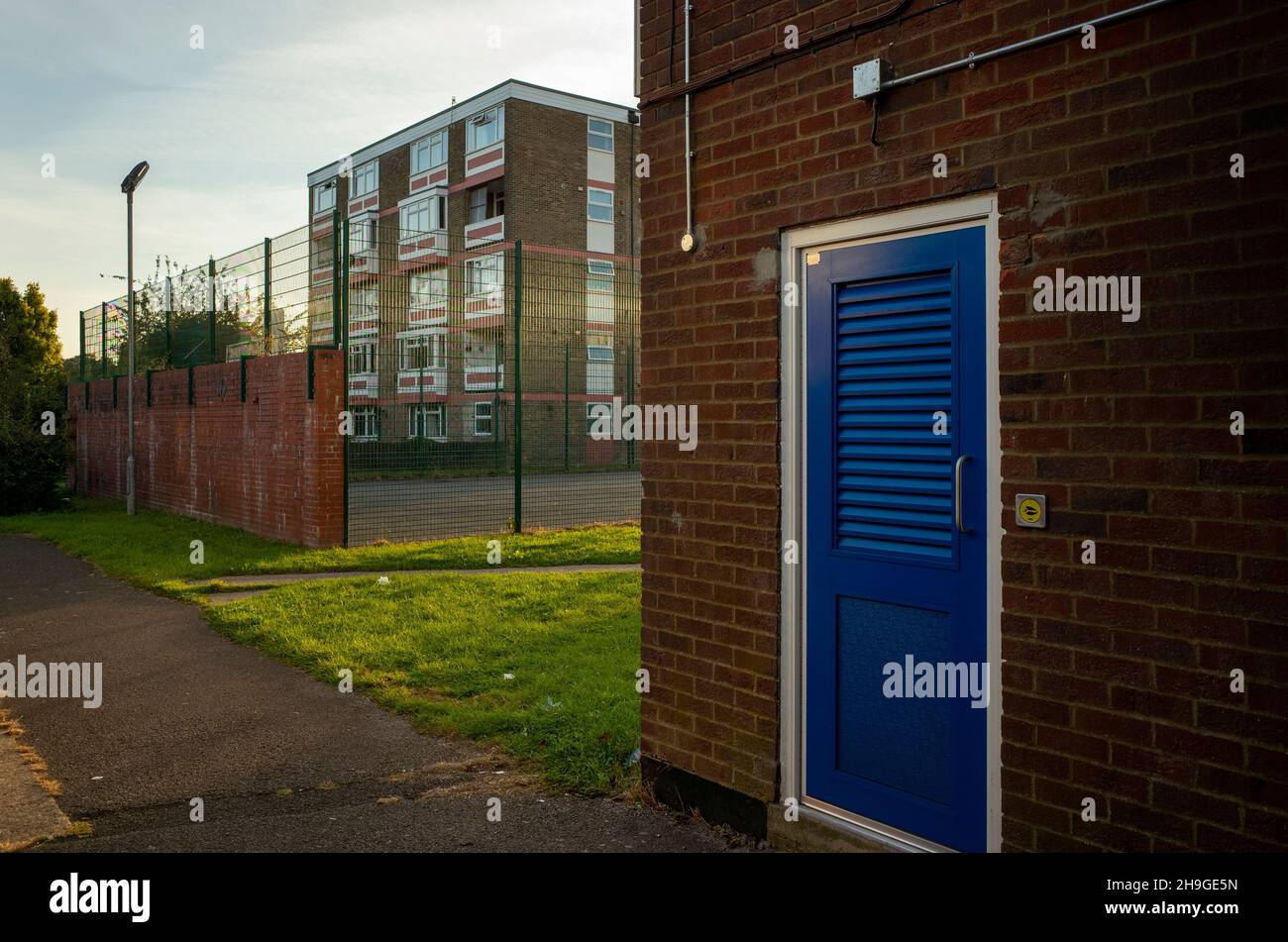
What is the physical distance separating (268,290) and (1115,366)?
1438cm

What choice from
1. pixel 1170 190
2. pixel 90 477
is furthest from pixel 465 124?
pixel 1170 190

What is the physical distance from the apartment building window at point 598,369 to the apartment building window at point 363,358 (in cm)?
494

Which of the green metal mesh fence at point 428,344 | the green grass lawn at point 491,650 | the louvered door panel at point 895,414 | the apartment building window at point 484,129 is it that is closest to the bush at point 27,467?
the green metal mesh fence at point 428,344

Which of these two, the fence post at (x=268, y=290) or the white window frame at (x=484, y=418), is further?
the white window frame at (x=484, y=418)

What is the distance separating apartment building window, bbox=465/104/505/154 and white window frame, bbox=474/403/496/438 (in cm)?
2619

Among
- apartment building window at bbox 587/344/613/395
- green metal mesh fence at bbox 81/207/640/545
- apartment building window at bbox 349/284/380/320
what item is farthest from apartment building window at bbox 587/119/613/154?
apartment building window at bbox 349/284/380/320

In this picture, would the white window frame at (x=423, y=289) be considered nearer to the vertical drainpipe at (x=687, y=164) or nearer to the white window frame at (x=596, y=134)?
the vertical drainpipe at (x=687, y=164)

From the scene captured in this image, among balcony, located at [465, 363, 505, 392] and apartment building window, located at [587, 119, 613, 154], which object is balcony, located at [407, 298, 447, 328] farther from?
apartment building window, located at [587, 119, 613, 154]

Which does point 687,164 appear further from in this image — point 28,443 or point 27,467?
point 27,467

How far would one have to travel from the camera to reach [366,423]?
13.9 metres

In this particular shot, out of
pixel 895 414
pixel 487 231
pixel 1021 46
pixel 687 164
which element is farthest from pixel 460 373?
pixel 487 231

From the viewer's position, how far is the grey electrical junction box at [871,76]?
149 inches

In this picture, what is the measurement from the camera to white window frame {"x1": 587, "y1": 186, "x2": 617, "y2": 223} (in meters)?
42.0

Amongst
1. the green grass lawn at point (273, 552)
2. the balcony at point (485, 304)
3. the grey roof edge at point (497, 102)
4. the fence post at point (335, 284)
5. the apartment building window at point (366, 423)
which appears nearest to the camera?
the green grass lawn at point (273, 552)
